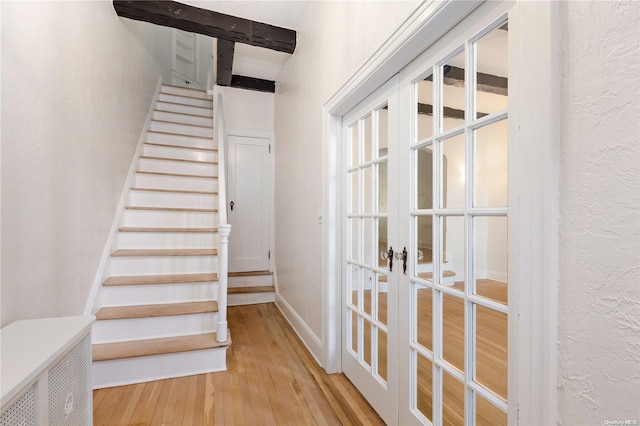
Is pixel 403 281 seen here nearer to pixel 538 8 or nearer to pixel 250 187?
pixel 538 8

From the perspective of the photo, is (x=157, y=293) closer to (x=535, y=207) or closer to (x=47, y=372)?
(x=47, y=372)

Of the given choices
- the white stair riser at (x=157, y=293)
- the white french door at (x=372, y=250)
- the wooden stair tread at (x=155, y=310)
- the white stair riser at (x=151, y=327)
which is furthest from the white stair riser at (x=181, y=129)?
the white french door at (x=372, y=250)

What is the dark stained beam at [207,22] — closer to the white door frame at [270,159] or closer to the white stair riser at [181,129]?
the white door frame at [270,159]

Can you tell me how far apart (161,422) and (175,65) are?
564 centimetres

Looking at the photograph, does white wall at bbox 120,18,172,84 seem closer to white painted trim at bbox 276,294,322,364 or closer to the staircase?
the staircase

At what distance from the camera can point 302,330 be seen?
8.68 feet

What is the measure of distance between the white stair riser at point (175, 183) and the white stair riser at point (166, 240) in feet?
2.25

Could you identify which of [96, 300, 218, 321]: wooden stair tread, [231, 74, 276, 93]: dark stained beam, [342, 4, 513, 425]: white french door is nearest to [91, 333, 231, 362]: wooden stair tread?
[96, 300, 218, 321]: wooden stair tread

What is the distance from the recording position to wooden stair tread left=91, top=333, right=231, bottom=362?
195cm

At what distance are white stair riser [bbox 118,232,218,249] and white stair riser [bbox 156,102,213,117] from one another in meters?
2.25

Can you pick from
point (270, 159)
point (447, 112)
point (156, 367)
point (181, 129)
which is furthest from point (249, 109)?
point (447, 112)

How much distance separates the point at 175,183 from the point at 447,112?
3.01 m

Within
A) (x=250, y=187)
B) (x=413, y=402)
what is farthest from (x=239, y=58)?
(x=413, y=402)

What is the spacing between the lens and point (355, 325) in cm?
198
